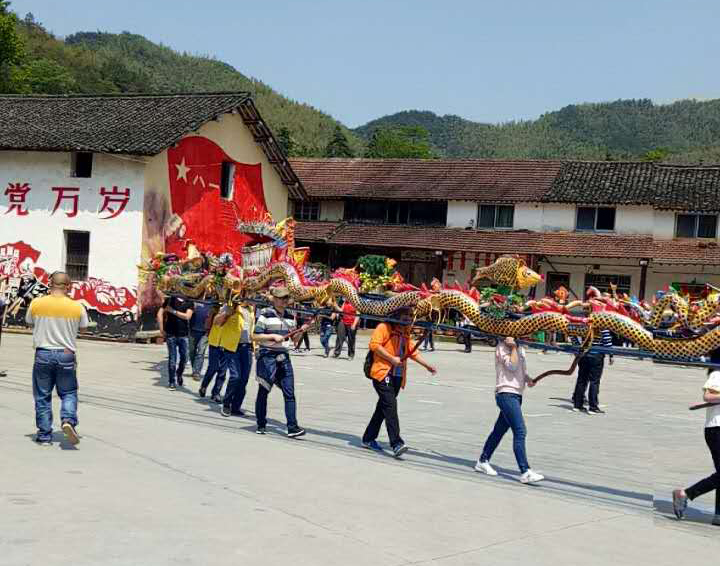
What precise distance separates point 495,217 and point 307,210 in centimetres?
→ 897

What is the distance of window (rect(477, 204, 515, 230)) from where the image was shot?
124ft

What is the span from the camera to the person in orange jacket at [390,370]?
34.9 ft

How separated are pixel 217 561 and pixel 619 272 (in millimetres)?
32520

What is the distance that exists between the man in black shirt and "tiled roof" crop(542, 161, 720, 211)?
23.7 metres

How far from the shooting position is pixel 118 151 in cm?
2633

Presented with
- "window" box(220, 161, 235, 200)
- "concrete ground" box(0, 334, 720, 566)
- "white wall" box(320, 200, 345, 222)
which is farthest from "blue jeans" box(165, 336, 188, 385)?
"white wall" box(320, 200, 345, 222)

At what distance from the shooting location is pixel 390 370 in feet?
35.3

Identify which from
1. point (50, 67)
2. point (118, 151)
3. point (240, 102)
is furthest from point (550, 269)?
point (50, 67)

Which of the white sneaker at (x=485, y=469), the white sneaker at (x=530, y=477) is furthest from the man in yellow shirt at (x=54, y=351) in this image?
the white sneaker at (x=530, y=477)

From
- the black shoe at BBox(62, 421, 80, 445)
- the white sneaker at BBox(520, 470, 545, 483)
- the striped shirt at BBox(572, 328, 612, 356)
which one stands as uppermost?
the striped shirt at BBox(572, 328, 612, 356)

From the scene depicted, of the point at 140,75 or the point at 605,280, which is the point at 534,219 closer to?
the point at 605,280

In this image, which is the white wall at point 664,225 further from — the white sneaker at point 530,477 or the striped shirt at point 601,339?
the white sneaker at point 530,477

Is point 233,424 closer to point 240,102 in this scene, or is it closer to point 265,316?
point 265,316

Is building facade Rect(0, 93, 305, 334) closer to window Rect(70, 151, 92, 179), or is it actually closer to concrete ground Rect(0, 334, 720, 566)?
window Rect(70, 151, 92, 179)
